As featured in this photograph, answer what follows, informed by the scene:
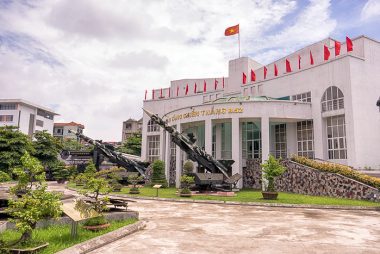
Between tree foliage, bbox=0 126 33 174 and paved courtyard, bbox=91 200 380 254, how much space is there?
93.8 feet

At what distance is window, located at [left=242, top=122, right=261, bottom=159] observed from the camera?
3358cm

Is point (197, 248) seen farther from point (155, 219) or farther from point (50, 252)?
point (155, 219)

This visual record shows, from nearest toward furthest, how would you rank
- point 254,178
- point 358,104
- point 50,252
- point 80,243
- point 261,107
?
point 50,252 < point 80,243 < point 358,104 < point 261,107 < point 254,178

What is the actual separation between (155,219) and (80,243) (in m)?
5.24

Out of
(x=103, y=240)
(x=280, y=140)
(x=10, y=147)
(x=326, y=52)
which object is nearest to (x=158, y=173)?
(x=280, y=140)

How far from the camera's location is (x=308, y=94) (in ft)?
100

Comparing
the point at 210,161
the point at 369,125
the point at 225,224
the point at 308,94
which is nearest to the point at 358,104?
the point at 369,125

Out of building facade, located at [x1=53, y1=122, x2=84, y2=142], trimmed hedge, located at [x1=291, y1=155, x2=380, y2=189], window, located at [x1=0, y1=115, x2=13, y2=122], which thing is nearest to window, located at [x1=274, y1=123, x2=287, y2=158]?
trimmed hedge, located at [x1=291, y1=155, x2=380, y2=189]

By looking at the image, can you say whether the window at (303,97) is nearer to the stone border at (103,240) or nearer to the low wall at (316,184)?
the low wall at (316,184)

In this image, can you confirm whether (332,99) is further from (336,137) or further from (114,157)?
(114,157)

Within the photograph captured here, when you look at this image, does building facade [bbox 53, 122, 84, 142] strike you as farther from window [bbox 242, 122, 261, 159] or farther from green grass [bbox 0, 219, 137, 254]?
green grass [bbox 0, 219, 137, 254]

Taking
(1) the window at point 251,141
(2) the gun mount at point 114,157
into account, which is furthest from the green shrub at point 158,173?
(1) the window at point 251,141

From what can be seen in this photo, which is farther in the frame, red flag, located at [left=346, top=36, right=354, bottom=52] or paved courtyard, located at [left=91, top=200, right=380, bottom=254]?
red flag, located at [left=346, top=36, right=354, bottom=52]

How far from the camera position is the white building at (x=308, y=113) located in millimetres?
26250
